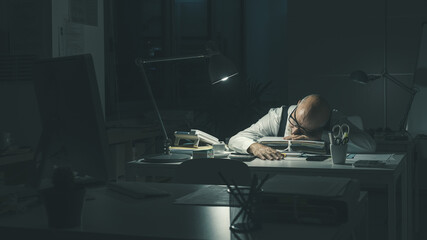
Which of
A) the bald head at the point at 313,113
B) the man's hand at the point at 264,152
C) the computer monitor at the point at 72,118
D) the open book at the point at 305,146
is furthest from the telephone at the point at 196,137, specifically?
the computer monitor at the point at 72,118

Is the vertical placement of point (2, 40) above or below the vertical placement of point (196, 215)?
above

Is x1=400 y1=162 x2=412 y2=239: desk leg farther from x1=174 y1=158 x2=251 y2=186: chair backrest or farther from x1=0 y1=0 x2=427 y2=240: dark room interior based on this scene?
x1=174 y1=158 x2=251 y2=186: chair backrest

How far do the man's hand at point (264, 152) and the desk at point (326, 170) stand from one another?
0.04 metres

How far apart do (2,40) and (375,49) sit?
3.62 meters

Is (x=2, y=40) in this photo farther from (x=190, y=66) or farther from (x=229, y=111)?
(x=190, y=66)

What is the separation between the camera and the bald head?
3.25m

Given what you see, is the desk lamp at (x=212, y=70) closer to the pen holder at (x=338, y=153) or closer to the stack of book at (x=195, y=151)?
the stack of book at (x=195, y=151)

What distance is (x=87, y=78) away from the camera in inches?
61.6

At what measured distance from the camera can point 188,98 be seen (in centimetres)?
678

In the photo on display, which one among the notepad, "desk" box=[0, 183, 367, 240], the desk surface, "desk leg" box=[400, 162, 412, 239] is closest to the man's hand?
the desk surface

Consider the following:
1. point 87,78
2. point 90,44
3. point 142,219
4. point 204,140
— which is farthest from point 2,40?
point 142,219

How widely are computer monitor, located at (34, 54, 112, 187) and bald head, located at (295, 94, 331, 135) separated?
1.84 m

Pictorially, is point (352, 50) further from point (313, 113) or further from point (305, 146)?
point (305, 146)

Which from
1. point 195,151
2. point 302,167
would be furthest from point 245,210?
point 195,151
